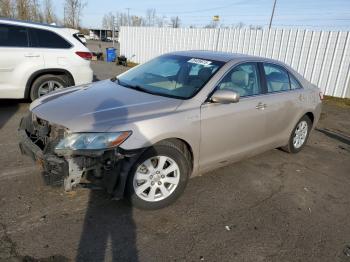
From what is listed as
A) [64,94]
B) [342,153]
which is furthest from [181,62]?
[342,153]

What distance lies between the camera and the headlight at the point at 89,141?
2.90m

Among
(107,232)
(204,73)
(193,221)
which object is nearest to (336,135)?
(204,73)

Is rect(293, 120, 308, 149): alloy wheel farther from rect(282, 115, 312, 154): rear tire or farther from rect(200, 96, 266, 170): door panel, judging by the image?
rect(200, 96, 266, 170): door panel

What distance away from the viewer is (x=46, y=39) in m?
6.84

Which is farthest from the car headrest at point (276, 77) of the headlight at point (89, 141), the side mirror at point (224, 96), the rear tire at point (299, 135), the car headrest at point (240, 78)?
the headlight at point (89, 141)

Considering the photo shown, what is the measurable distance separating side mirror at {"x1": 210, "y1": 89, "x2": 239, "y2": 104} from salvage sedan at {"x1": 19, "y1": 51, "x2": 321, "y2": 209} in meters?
0.01

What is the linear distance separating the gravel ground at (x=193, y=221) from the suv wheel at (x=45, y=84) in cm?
244

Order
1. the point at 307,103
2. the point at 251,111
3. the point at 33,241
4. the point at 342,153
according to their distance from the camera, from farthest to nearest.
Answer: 1. the point at 342,153
2. the point at 307,103
3. the point at 251,111
4. the point at 33,241

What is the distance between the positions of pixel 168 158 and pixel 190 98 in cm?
72

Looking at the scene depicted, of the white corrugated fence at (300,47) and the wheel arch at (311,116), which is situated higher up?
the white corrugated fence at (300,47)

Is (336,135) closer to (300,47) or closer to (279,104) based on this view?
(279,104)

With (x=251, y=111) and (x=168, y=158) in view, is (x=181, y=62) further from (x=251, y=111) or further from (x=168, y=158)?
(x=168, y=158)

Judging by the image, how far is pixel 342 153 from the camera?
586cm

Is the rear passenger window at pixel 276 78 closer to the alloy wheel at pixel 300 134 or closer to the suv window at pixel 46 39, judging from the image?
the alloy wheel at pixel 300 134
